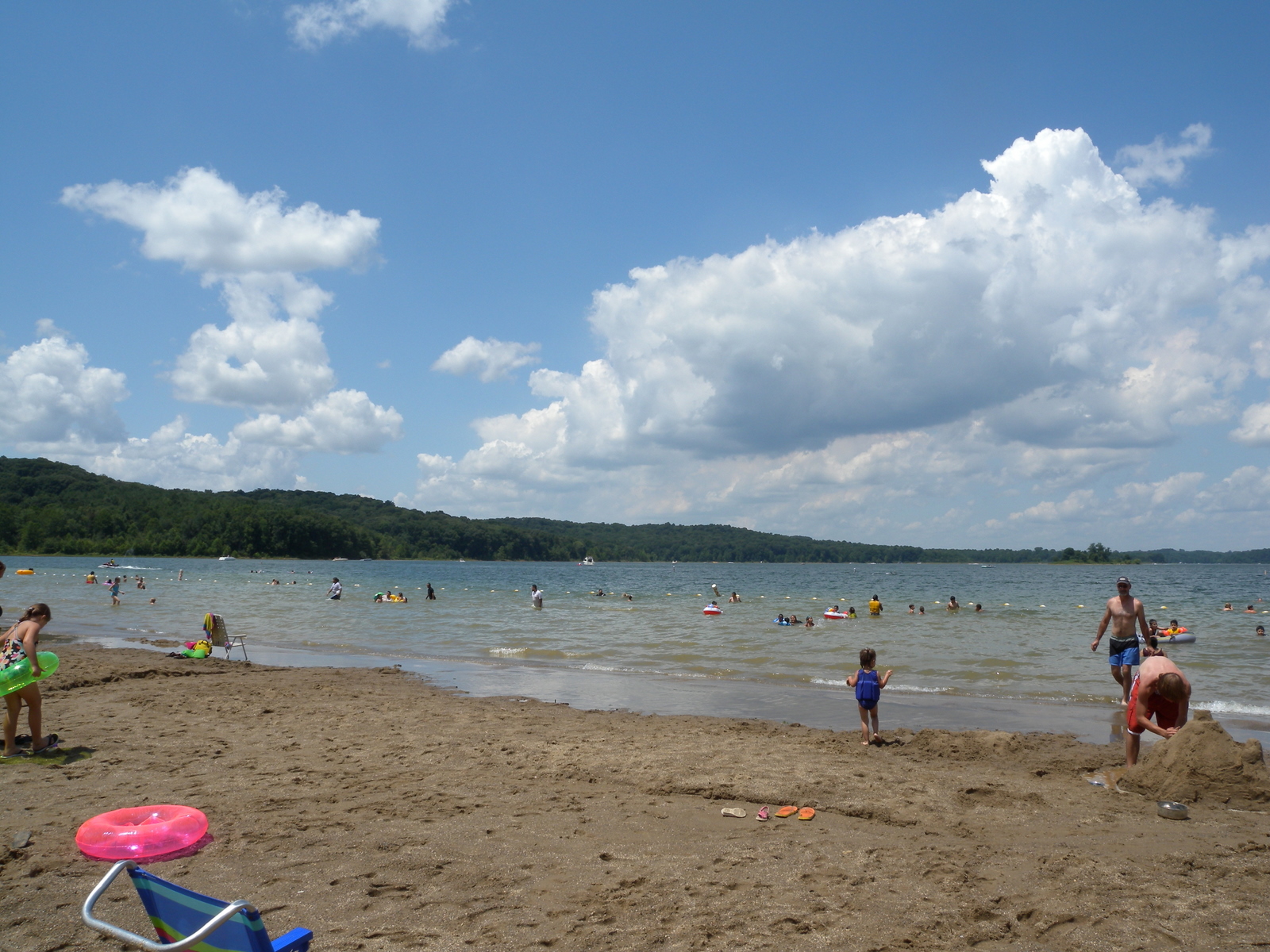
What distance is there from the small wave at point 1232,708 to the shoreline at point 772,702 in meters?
0.31

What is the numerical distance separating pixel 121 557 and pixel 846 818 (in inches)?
5197

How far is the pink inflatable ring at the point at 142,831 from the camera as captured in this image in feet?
16.6

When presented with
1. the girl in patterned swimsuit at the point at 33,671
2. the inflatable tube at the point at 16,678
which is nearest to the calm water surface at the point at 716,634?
the girl in patterned swimsuit at the point at 33,671

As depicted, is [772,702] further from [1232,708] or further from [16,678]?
[16,678]

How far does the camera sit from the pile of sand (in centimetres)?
700

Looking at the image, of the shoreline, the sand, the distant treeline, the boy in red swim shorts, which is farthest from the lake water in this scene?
the distant treeline

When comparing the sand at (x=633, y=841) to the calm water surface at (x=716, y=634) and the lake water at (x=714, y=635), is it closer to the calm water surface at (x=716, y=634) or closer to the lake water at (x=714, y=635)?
the lake water at (x=714, y=635)

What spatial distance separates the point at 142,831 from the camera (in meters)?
5.27

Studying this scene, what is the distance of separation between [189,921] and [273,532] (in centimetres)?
14454

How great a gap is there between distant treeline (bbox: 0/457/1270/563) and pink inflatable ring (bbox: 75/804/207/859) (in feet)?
434

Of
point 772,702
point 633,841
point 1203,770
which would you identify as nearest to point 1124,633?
point 1203,770

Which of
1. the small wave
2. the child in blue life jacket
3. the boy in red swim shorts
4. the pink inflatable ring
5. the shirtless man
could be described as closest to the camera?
the pink inflatable ring

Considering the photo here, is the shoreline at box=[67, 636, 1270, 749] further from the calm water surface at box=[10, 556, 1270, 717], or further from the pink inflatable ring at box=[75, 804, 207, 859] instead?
the pink inflatable ring at box=[75, 804, 207, 859]

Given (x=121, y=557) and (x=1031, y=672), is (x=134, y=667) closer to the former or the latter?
(x=1031, y=672)
